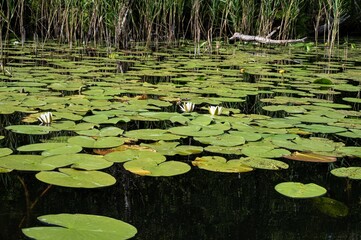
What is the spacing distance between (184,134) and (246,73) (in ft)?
6.85

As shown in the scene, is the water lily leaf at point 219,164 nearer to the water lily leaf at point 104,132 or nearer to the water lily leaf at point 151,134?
the water lily leaf at point 151,134

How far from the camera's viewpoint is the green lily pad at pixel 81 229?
92 cm

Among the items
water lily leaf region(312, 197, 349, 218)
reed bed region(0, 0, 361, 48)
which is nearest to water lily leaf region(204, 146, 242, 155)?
water lily leaf region(312, 197, 349, 218)

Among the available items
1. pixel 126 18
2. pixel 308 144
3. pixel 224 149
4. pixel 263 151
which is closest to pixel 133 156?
pixel 224 149

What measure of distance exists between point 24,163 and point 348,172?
3.33 feet

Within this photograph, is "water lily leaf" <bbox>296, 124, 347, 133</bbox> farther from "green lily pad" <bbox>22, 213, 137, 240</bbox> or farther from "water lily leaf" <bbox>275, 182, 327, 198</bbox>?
"green lily pad" <bbox>22, 213, 137, 240</bbox>

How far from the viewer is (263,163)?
1518 millimetres

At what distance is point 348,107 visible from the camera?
8.14 ft

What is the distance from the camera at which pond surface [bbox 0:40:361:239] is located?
1117mm

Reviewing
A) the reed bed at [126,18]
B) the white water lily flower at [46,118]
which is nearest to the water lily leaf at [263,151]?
the white water lily flower at [46,118]

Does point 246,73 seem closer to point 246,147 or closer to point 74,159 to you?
point 246,147

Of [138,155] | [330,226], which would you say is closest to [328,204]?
[330,226]

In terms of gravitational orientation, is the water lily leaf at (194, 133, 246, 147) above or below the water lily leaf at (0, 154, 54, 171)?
above

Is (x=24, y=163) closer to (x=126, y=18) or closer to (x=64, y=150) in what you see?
(x=64, y=150)
